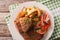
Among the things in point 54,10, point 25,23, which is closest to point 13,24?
point 25,23

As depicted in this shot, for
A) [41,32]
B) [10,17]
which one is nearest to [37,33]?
[41,32]

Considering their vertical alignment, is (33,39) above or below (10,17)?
below

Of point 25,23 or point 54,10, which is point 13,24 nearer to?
point 25,23

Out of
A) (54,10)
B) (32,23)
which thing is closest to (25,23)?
(32,23)

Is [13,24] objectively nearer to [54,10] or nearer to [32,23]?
[32,23]

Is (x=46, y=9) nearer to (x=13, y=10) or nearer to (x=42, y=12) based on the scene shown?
(x=42, y=12)

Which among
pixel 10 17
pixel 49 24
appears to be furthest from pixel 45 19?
pixel 10 17

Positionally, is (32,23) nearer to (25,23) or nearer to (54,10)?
(25,23)
